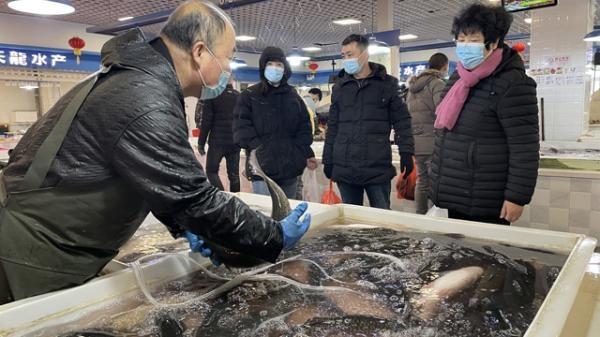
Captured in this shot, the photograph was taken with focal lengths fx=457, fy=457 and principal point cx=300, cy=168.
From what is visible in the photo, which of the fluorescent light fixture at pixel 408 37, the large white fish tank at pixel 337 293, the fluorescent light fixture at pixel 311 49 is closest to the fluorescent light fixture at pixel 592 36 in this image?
the large white fish tank at pixel 337 293

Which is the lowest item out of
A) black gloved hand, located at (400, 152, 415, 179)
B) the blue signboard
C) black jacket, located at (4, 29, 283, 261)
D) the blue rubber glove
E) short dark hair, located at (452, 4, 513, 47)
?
the blue rubber glove

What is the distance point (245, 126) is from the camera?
3467 millimetres

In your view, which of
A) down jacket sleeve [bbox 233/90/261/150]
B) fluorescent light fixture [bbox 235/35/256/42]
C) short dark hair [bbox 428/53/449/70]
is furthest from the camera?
fluorescent light fixture [bbox 235/35/256/42]

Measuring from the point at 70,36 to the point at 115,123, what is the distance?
11.3 m

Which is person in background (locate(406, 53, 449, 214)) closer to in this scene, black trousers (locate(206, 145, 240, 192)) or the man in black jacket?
black trousers (locate(206, 145, 240, 192))

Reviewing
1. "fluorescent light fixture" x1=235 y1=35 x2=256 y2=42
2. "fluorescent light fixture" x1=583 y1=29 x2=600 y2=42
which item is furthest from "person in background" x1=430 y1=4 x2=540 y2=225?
"fluorescent light fixture" x1=235 y1=35 x2=256 y2=42

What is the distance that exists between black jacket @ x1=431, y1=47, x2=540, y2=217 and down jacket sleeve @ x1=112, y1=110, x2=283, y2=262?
137 centimetres

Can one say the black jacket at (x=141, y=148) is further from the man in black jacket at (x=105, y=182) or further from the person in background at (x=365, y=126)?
the person in background at (x=365, y=126)

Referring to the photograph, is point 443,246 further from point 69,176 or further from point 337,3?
point 337,3

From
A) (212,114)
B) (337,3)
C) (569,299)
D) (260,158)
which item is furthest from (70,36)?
(569,299)

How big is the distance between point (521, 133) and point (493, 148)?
0.15 meters

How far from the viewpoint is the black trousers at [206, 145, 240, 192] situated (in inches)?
189

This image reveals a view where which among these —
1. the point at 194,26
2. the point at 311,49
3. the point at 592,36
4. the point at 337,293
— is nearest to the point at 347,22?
the point at 311,49

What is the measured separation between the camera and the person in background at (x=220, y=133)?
4.65 m
